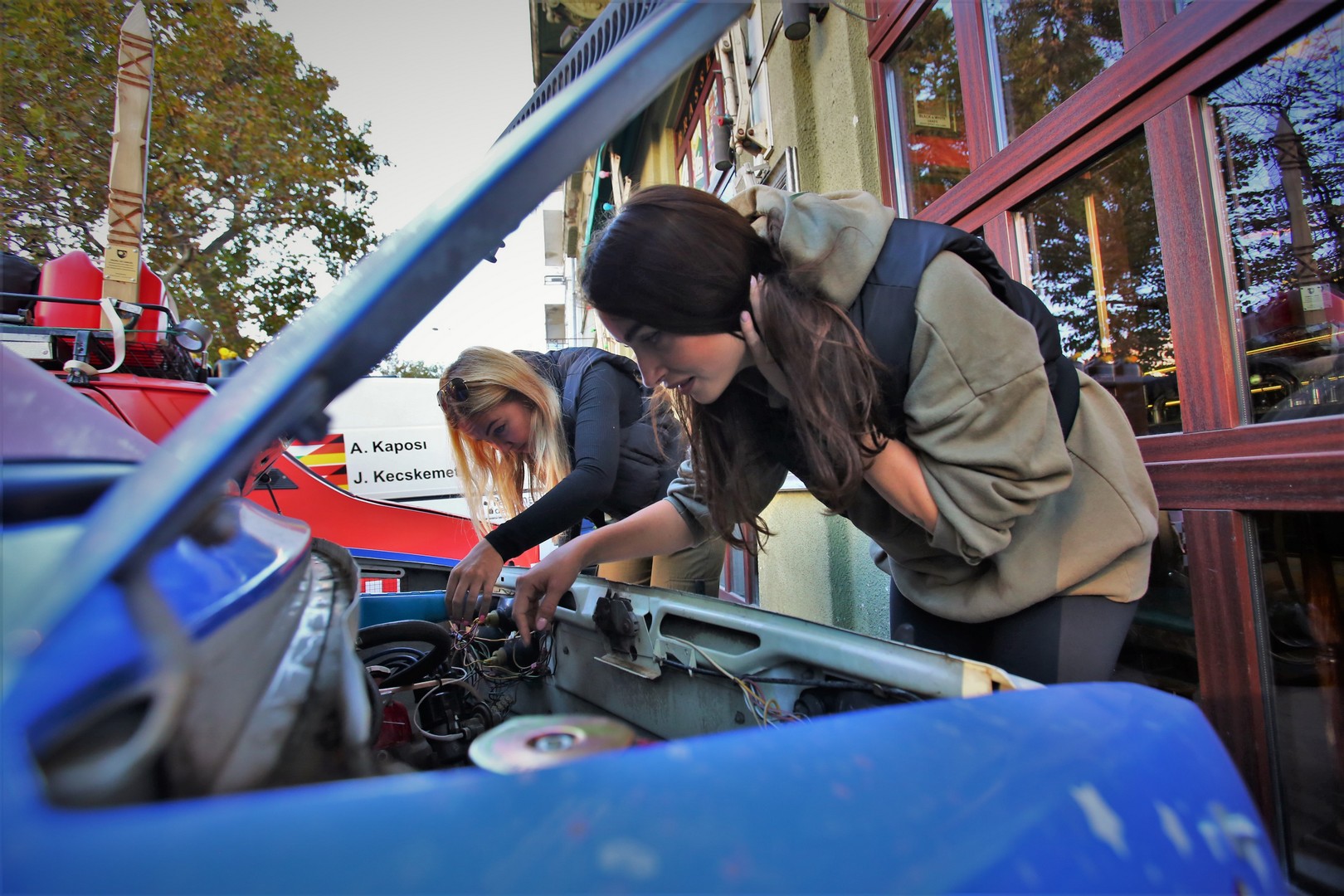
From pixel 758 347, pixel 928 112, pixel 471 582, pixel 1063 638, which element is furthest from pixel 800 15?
pixel 1063 638

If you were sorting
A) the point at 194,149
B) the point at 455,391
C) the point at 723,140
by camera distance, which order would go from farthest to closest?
the point at 194,149, the point at 723,140, the point at 455,391

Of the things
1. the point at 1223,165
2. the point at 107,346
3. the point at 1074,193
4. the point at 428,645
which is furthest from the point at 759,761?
the point at 107,346

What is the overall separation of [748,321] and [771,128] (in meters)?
3.37

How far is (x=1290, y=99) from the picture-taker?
1.56m

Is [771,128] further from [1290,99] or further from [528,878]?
[528,878]

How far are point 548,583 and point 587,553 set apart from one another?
0.12 meters

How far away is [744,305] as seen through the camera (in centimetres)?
118

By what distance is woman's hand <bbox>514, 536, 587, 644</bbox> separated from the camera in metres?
1.60

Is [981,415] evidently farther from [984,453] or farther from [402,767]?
[402,767]

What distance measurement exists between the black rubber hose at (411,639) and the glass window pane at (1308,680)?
1.99 m

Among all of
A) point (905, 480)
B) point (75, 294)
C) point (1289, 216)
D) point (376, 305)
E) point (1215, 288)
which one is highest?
point (75, 294)

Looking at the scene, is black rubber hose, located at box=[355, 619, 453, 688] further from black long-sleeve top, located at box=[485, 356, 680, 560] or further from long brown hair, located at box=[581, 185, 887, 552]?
long brown hair, located at box=[581, 185, 887, 552]

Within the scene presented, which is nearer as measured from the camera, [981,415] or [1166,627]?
[981,415]

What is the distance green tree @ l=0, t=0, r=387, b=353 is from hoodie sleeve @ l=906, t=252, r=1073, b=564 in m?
6.32
